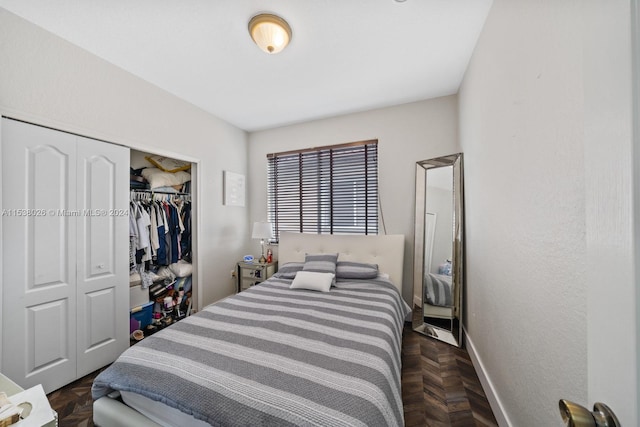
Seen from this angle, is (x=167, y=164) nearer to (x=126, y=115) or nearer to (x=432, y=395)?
(x=126, y=115)

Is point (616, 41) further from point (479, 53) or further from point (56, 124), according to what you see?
point (56, 124)

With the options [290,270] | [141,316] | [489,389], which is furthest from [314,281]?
[141,316]

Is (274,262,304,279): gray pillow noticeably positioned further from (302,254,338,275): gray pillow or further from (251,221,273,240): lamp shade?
(251,221,273,240): lamp shade

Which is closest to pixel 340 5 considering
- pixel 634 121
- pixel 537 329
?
pixel 634 121

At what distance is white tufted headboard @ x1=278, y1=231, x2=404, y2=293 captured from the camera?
2850mm

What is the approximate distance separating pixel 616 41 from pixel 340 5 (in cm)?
167

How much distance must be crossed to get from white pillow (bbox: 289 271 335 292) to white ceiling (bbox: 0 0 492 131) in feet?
6.51

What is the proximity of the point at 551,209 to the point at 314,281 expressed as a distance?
6.17 feet

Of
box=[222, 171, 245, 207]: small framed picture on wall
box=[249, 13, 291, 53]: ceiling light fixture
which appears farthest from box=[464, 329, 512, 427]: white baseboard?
box=[222, 171, 245, 207]: small framed picture on wall

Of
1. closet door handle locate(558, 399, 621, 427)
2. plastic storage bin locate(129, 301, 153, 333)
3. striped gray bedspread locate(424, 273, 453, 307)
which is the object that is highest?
closet door handle locate(558, 399, 621, 427)

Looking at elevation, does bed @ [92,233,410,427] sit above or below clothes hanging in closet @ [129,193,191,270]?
below

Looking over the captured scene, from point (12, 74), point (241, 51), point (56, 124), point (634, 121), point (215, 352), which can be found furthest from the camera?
point (241, 51)

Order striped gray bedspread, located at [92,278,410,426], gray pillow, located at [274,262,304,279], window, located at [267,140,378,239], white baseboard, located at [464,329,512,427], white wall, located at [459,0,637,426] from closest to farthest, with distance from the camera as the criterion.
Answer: white wall, located at [459,0,637,426]
striped gray bedspread, located at [92,278,410,426]
white baseboard, located at [464,329,512,427]
gray pillow, located at [274,262,304,279]
window, located at [267,140,378,239]

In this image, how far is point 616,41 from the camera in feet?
1.20
